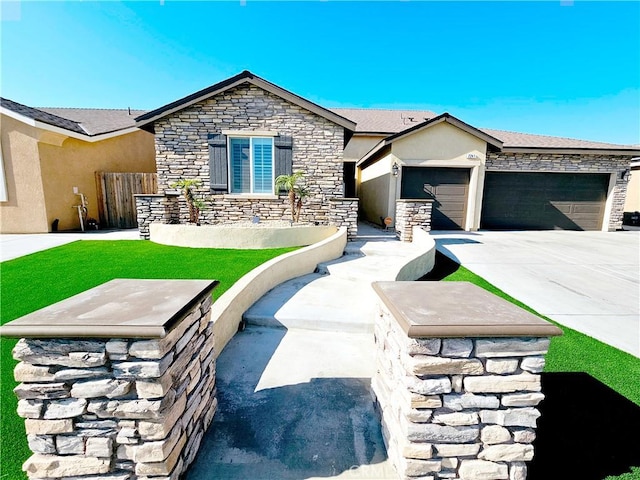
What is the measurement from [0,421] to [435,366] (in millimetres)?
3111

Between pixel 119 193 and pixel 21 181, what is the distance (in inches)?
107

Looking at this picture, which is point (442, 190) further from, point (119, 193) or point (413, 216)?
point (119, 193)

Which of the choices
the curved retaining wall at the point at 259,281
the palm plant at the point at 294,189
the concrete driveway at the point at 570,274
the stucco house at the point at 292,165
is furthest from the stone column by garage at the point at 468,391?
the palm plant at the point at 294,189

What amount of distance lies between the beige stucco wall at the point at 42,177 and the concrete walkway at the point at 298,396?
999cm

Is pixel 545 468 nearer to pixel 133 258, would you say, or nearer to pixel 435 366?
pixel 435 366

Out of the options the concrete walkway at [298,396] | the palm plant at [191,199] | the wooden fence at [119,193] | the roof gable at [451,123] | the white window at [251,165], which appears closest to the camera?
the concrete walkway at [298,396]

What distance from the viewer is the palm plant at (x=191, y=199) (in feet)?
28.8

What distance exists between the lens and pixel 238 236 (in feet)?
23.1

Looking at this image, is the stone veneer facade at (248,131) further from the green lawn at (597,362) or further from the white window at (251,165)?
the green lawn at (597,362)

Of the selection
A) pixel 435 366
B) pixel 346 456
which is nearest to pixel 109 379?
pixel 346 456

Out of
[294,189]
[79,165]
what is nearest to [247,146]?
[294,189]

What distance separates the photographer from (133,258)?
622cm

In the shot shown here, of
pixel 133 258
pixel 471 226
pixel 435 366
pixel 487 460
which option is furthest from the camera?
pixel 471 226

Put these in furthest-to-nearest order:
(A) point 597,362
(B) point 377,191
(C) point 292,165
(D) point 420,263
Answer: (B) point 377,191 < (C) point 292,165 < (D) point 420,263 < (A) point 597,362
